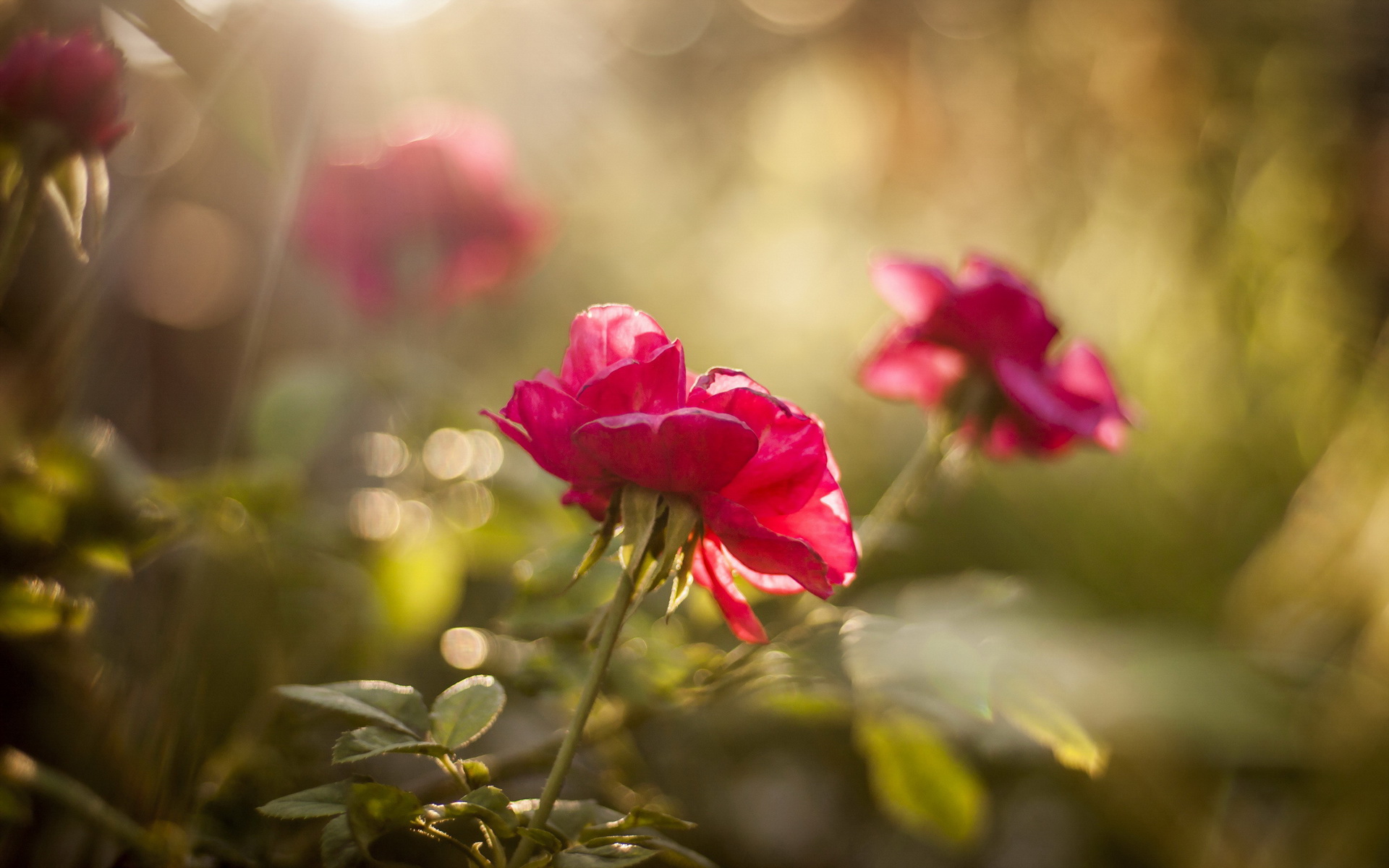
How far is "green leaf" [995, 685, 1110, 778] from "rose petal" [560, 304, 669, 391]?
0.64ft

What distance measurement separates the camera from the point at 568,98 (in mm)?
1487

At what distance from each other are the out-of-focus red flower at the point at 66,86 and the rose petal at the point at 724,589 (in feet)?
0.86

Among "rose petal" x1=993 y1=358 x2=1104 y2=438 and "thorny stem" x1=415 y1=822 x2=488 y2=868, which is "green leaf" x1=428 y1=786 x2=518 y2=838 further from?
"rose petal" x1=993 y1=358 x2=1104 y2=438

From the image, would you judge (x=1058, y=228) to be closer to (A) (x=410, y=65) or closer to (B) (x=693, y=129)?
(B) (x=693, y=129)

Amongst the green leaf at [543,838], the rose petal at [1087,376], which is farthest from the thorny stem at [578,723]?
the rose petal at [1087,376]

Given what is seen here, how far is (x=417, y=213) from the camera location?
629 mm

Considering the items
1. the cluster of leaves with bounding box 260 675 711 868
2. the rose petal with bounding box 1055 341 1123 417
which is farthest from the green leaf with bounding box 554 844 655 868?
the rose petal with bounding box 1055 341 1123 417

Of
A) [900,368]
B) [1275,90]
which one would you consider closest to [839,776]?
[900,368]

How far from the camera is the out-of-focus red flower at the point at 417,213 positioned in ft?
2.02

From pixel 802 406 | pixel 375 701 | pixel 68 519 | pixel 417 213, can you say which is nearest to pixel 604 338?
pixel 375 701

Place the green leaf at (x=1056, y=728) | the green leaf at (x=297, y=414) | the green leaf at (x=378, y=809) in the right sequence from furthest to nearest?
the green leaf at (x=297, y=414) < the green leaf at (x=1056, y=728) < the green leaf at (x=378, y=809)

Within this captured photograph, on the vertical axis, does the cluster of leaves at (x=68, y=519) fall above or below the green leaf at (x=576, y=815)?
above

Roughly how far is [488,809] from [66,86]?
28 cm

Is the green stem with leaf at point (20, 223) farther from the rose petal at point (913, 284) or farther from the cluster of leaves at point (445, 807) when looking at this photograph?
the rose petal at point (913, 284)
